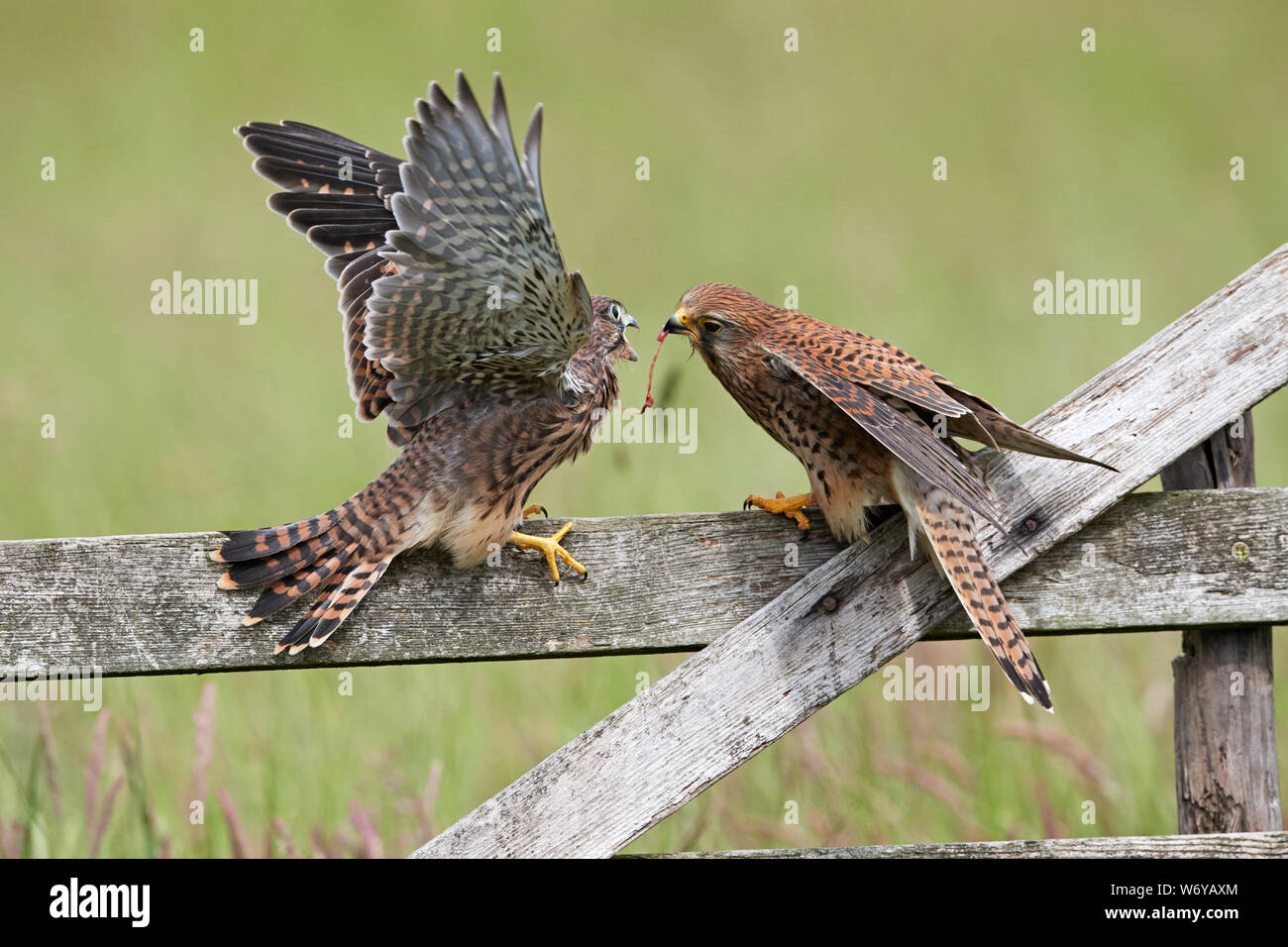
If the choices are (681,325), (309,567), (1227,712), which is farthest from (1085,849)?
(309,567)

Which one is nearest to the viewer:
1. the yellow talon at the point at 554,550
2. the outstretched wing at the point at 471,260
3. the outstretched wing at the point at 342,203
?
the outstretched wing at the point at 471,260

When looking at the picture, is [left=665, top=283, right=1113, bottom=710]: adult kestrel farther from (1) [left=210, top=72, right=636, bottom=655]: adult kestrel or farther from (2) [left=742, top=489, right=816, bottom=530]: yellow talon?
(1) [left=210, top=72, right=636, bottom=655]: adult kestrel

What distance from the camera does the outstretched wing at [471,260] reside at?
7.30 feet

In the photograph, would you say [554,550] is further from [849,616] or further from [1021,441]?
[1021,441]

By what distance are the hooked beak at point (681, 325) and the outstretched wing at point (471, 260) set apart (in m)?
0.46

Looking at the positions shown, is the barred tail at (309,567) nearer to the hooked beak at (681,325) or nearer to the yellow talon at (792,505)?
the yellow talon at (792,505)

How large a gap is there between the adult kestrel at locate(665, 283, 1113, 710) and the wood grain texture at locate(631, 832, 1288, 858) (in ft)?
1.05

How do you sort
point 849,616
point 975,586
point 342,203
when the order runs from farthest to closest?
point 342,203 < point 849,616 < point 975,586

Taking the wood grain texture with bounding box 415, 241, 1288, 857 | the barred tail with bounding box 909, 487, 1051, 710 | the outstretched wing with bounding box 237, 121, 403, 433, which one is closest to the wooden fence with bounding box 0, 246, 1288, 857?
the wood grain texture with bounding box 415, 241, 1288, 857

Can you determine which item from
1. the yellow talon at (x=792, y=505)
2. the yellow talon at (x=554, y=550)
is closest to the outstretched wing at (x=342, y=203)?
the yellow talon at (x=554, y=550)

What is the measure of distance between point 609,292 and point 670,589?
4.43 m

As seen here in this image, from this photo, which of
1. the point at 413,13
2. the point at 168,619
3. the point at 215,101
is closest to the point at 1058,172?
the point at 413,13

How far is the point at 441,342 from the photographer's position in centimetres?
251
